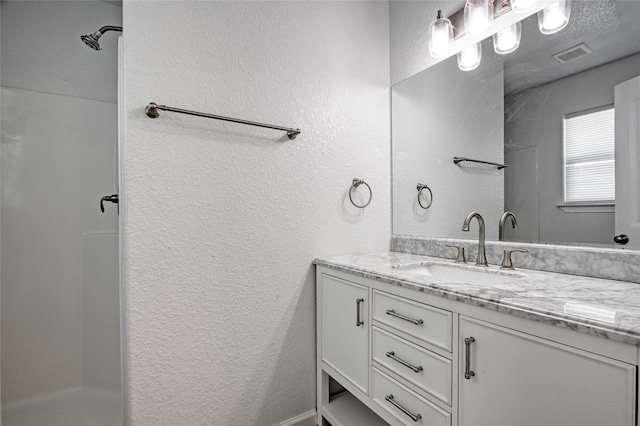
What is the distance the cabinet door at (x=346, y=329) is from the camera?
124 centimetres

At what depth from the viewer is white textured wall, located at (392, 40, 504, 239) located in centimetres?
142

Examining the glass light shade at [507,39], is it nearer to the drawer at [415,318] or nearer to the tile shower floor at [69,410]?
the drawer at [415,318]

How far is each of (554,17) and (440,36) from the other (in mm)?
477

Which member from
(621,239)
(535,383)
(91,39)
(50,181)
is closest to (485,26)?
(621,239)

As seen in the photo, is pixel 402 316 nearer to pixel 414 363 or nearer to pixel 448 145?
pixel 414 363

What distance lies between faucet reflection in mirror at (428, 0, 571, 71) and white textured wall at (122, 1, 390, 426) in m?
0.43

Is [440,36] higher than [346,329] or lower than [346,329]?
higher

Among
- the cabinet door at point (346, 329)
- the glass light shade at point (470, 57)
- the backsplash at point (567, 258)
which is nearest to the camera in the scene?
the backsplash at point (567, 258)

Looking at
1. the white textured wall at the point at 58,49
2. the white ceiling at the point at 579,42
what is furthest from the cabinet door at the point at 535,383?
the white textured wall at the point at 58,49

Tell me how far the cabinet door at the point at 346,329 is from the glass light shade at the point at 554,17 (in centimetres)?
127

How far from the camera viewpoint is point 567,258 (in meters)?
1.13

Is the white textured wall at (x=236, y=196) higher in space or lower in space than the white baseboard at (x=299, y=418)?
higher

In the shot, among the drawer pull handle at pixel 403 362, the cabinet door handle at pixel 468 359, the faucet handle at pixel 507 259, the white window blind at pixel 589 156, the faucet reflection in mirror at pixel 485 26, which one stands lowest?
the drawer pull handle at pixel 403 362

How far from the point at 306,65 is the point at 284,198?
2.28 ft
